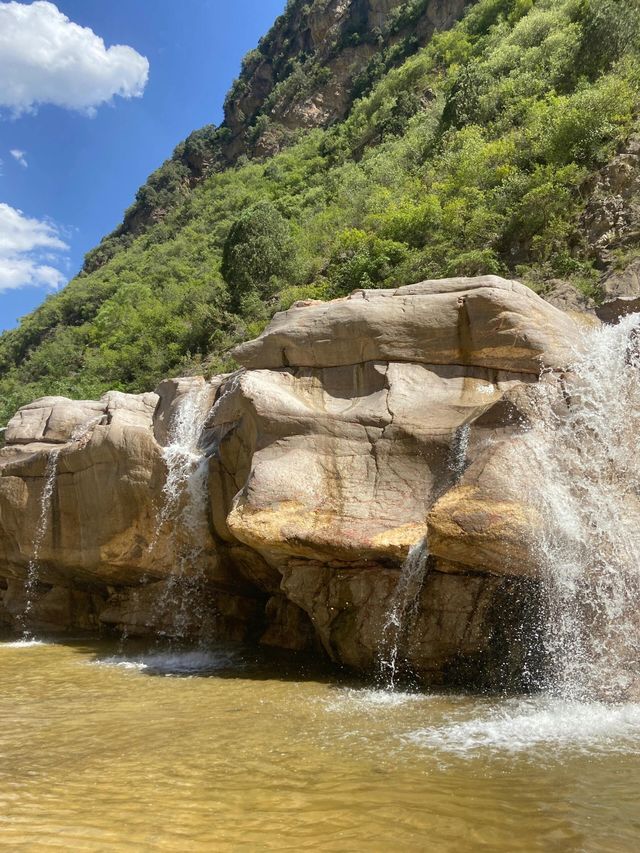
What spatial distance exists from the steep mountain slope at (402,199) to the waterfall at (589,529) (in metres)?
10.1

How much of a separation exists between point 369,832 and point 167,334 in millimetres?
35530

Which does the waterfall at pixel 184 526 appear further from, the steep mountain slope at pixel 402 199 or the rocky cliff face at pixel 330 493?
the steep mountain slope at pixel 402 199

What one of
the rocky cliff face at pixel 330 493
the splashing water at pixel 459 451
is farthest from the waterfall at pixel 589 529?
the splashing water at pixel 459 451

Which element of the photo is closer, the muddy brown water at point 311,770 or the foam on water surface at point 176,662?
the muddy brown water at point 311,770

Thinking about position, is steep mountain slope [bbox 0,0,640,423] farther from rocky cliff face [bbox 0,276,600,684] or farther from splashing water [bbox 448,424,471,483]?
splashing water [bbox 448,424,471,483]

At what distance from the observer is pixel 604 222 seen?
67.4ft

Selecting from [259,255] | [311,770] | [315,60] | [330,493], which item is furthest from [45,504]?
[315,60]

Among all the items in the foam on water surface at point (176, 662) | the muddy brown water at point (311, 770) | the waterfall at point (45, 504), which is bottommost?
the foam on water surface at point (176, 662)

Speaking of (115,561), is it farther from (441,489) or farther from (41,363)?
(41,363)

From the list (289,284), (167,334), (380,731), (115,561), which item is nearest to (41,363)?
(167,334)

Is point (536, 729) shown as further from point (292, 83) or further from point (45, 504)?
point (292, 83)

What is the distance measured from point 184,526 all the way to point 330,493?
3792 mm

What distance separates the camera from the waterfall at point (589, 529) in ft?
25.3

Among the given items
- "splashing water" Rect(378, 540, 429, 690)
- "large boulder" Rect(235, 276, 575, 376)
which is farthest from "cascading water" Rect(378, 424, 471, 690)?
"large boulder" Rect(235, 276, 575, 376)
